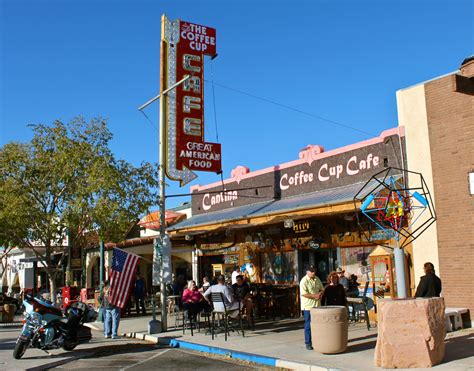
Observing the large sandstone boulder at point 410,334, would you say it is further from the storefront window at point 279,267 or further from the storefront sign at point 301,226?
the storefront window at point 279,267

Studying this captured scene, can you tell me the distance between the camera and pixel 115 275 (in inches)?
550

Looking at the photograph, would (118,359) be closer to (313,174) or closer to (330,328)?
(330,328)

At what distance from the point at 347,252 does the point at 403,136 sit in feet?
12.1

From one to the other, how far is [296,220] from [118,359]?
747 centimetres

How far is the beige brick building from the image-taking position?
40.6 feet

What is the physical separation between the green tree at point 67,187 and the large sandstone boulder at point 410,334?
9.61 metres

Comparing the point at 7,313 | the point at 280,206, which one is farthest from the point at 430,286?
the point at 7,313

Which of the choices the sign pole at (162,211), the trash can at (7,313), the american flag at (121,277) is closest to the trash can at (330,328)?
the sign pole at (162,211)

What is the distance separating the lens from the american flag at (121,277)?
1374cm

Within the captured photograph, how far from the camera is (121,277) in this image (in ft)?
46.3

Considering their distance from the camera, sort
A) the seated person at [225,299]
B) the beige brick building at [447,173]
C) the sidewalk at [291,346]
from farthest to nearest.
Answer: the seated person at [225,299] < the beige brick building at [447,173] < the sidewalk at [291,346]

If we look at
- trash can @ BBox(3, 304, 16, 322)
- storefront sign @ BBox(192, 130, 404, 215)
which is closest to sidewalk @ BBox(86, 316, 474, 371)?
storefront sign @ BBox(192, 130, 404, 215)

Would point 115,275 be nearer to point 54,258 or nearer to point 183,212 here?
point 183,212

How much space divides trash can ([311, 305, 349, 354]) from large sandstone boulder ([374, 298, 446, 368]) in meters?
1.11
